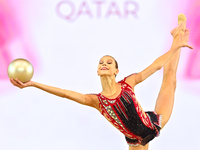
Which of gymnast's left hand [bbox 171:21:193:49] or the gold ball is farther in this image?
gymnast's left hand [bbox 171:21:193:49]

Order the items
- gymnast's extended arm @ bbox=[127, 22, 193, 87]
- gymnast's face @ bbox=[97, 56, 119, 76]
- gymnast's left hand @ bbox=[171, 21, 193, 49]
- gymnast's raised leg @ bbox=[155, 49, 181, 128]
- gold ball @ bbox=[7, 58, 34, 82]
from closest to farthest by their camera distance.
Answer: gold ball @ bbox=[7, 58, 34, 82], gymnast's face @ bbox=[97, 56, 119, 76], gymnast's extended arm @ bbox=[127, 22, 193, 87], gymnast's left hand @ bbox=[171, 21, 193, 49], gymnast's raised leg @ bbox=[155, 49, 181, 128]

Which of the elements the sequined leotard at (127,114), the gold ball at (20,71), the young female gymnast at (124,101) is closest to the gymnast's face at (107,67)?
the young female gymnast at (124,101)

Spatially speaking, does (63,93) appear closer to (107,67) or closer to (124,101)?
(107,67)

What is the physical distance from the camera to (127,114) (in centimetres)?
331

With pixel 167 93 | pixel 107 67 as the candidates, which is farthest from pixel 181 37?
pixel 107 67

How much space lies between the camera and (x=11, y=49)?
186 inches

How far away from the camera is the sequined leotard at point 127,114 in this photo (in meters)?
3.30

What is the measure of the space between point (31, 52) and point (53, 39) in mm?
331

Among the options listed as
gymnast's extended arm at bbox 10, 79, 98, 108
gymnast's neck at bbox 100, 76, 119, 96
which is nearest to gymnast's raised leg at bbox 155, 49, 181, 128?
gymnast's neck at bbox 100, 76, 119, 96

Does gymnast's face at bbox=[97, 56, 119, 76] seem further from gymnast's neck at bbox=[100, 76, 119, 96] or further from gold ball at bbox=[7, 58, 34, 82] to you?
gold ball at bbox=[7, 58, 34, 82]

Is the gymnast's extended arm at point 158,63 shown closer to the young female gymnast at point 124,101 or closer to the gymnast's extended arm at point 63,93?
the young female gymnast at point 124,101

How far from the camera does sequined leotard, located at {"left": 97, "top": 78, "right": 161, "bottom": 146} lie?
10.8 ft

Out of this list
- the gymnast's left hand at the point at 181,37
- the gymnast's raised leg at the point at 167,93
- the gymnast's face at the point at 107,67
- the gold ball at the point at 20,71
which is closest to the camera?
the gold ball at the point at 20,71

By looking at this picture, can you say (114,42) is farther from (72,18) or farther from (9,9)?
(9,9)
